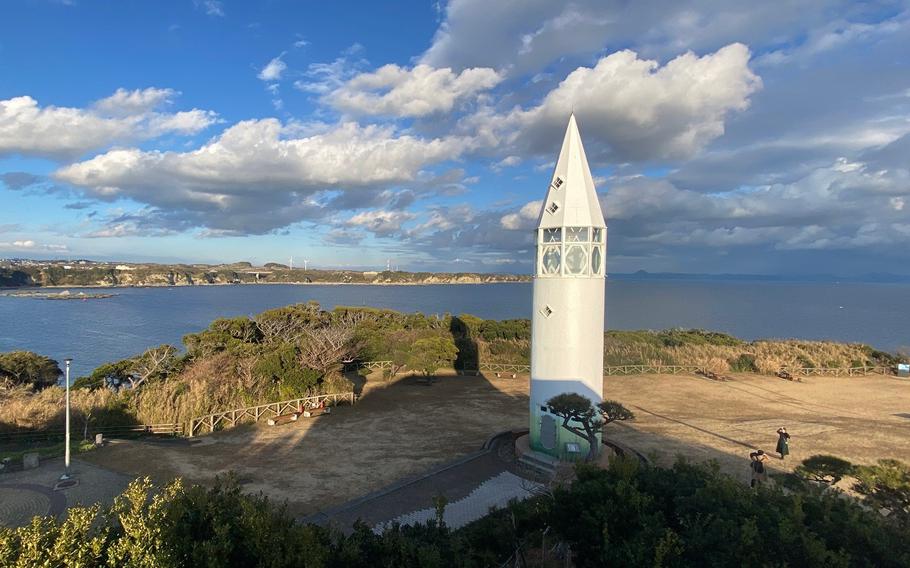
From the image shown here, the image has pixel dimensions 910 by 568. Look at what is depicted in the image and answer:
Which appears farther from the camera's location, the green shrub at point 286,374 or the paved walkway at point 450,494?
the green shrub at point 286,374

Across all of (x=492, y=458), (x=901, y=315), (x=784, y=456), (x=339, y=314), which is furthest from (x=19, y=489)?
(x=901, y=315)

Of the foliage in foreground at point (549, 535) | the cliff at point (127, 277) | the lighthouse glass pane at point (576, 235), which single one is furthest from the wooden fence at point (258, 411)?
the cliff at point (127, 277)

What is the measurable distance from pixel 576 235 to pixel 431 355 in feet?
39.1

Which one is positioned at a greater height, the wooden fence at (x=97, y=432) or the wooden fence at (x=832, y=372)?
the wooden fence at (x=832, y=372)

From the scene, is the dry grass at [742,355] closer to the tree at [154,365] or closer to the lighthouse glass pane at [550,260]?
the lighthouse glass pane at [550,260]

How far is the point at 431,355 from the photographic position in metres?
22.1

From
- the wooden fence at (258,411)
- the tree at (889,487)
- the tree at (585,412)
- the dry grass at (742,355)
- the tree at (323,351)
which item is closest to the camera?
the tree at (889,487)

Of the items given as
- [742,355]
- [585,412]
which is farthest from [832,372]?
[585,412]

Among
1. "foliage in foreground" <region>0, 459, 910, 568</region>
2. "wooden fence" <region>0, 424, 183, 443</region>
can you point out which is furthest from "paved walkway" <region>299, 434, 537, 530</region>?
"wooden fence" <region>0, 424, 183, 443</region>

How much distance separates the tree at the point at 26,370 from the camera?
2348 centimetres

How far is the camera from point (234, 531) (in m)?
5.30

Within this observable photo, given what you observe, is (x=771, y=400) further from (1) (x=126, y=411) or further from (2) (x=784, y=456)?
(1) (x=126, y=411)

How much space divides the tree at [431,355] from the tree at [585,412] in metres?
10.8

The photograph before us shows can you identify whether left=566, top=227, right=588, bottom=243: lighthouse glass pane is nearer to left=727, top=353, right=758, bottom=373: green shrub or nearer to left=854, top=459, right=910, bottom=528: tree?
left=854, top=459, right=910, bottom=528: tree
